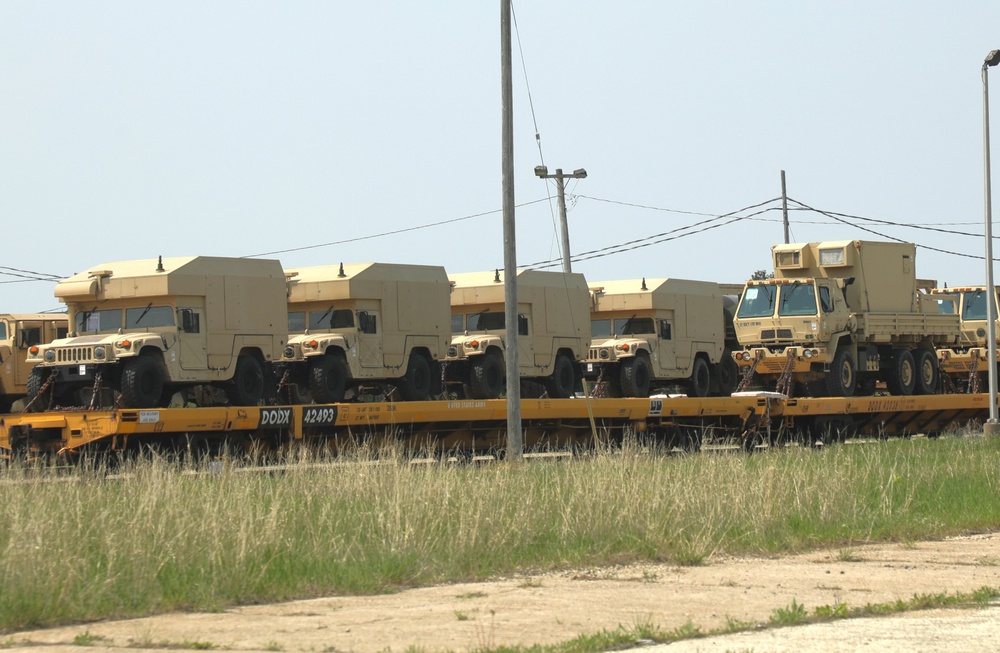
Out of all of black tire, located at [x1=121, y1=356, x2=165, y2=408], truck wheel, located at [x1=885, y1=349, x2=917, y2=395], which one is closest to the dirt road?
black tire, located at [x1=121, y1=356, x2=165, y2=408]

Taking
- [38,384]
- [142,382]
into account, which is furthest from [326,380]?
[38,384]

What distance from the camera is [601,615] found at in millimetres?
8898

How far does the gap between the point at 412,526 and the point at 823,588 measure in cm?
321

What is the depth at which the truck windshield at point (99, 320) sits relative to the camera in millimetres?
20344

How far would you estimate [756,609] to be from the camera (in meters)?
9.13

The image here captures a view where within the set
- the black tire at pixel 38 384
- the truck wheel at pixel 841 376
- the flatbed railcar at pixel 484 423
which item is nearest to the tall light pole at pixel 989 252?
the flatbed railcar at pixel 484 423

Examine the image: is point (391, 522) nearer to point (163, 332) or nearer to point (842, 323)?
point (163, 332)

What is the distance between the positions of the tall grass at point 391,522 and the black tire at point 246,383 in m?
4.38

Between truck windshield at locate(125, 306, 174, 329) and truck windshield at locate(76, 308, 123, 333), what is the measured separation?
177 mm

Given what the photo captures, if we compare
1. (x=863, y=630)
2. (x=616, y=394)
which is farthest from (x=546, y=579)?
(x=616, y=394)

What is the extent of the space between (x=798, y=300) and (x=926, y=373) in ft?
15.3

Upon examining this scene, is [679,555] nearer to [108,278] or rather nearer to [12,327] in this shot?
[108,278]

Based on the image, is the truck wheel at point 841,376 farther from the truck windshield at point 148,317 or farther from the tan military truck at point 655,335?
the truck windshield at point 148,317

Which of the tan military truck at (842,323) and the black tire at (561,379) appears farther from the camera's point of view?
the tan military truck at (842,323)
